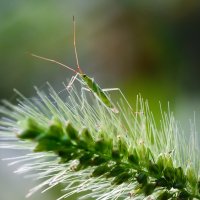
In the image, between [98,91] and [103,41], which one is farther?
[103,41]

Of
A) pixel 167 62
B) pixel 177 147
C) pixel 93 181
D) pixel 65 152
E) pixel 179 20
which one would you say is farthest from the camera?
pixel 179 20

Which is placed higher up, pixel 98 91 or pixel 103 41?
pixel 103 41

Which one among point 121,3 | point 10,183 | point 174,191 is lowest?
point 10,183

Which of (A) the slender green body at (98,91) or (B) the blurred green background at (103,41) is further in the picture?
(B) the blurred green background at (103,41)

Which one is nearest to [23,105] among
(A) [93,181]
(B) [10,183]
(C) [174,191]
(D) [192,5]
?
(A) [93,181]

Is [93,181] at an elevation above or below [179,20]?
below

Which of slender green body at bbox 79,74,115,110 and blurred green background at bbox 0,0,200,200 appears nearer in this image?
slender green body at bbox 79,74,115,110

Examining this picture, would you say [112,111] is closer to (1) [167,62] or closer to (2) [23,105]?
(2) [23,105]

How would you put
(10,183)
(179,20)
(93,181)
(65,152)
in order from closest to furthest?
(65,152) → (93,181) → (10,183) → (179,20)
